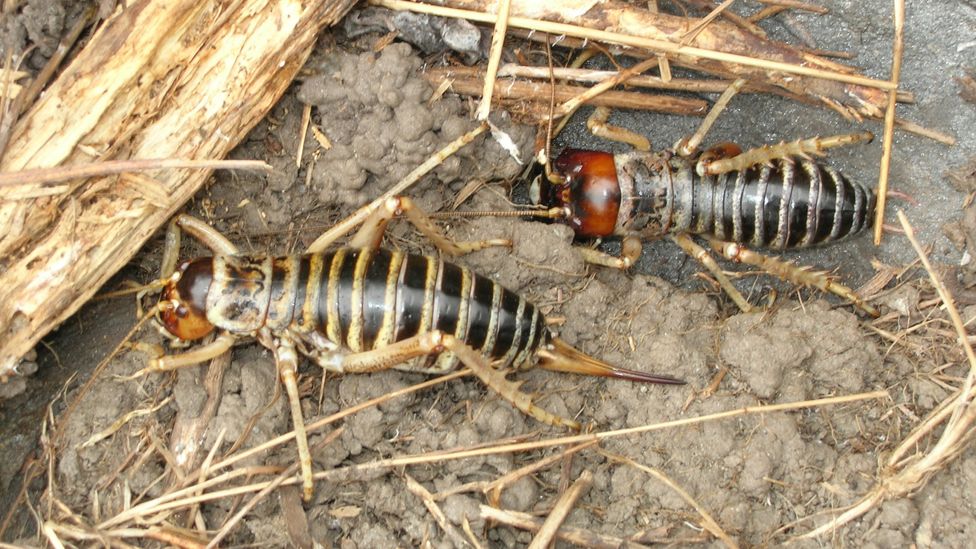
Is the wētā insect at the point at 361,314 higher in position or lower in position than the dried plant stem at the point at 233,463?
higher

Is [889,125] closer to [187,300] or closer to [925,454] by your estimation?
[925,454]

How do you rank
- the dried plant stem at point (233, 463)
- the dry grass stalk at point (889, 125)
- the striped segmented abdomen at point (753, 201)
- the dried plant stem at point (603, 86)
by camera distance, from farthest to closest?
1. the striped segmented abdomen at point (753, 201)
2. the dried plant stem at point (603, 86)
3. the dry grass stalk at point (889, 125)
4. the dried plant stem at point (233, 463)

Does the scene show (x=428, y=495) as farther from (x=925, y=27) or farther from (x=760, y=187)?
(x=925, y=27)

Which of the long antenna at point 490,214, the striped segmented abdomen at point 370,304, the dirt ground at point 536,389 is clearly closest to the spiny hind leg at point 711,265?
the dirt ground at point 536,389

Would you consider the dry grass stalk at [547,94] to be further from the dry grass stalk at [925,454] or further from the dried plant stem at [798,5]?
the dry grass stalk at [925,454]

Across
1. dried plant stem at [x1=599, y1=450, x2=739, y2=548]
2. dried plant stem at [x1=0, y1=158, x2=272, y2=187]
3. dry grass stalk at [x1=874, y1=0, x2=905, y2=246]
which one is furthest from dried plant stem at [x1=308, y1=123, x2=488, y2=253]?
dry grass stalk at [x1=874, y1=0, x2=905, y2=246]

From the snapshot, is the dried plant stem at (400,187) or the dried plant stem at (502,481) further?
the dried plant stem at (400,187)

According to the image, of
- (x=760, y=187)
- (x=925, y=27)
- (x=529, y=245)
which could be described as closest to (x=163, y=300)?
(x=529, y=245)
